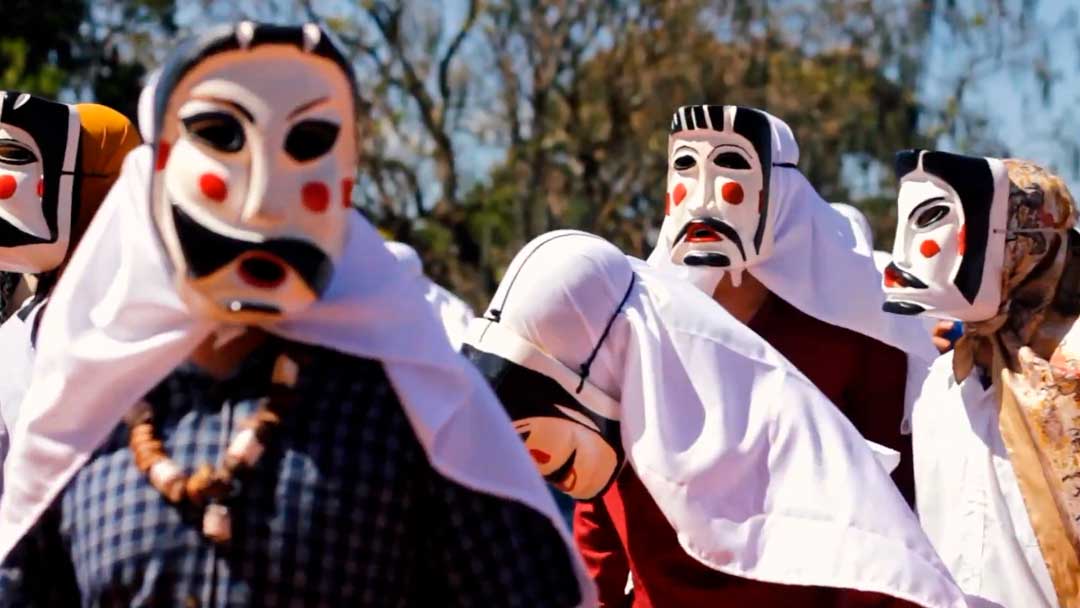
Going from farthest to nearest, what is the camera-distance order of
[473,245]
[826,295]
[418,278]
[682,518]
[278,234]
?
[473,245] < [826,295] < [682,518] < [418,278] < [278,234]

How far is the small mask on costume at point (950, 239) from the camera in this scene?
5.41 meters

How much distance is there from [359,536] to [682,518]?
148 centimetres

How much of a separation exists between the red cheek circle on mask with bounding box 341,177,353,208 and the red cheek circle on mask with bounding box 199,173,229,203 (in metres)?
0.17

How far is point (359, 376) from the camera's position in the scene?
3.08 metres

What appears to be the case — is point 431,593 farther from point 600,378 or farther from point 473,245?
point 473,245

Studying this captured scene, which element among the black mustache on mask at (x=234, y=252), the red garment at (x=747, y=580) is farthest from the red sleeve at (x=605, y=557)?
the black mustache on mask at (x=234, y=252)

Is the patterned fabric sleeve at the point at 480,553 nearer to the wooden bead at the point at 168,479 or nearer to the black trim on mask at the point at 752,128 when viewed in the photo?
the wooden bead at the point at 168,479

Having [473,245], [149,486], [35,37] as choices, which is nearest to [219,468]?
[149,486]

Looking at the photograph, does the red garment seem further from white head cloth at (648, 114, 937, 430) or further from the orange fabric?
the orange fabric

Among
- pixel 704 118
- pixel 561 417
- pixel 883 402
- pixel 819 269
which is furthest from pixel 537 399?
pixel 819 269

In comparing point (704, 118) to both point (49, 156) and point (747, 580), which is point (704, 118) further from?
point (747, 580)

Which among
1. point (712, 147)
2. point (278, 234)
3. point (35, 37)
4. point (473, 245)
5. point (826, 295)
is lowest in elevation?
point (473, 245)

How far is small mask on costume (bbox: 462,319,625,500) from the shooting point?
452 centimetres

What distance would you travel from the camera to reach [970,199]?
5477 mm
